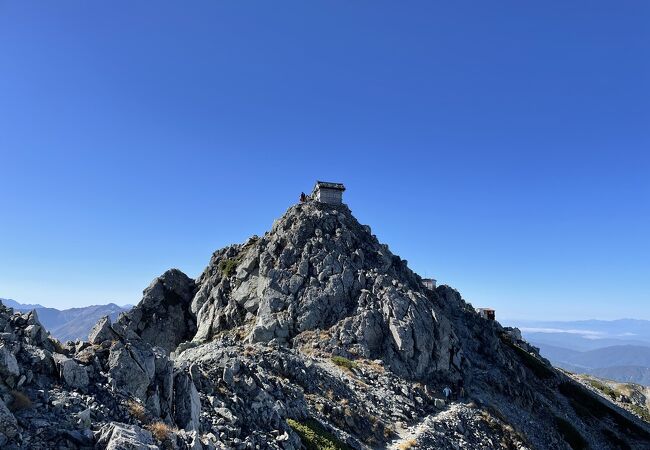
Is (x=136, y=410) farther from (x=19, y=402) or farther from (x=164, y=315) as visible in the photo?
(x=164, y=315)

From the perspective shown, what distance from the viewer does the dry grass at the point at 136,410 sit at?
18.1 meters

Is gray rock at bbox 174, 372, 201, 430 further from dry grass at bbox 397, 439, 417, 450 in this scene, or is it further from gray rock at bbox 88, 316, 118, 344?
dry grass at bbox 397, 439, 417, 450

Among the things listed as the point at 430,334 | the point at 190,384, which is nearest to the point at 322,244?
the point at 430,334

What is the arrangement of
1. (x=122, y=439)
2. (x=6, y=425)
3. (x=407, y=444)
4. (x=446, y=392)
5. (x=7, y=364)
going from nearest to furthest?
(x=6, y=425)
(x=122, y=439)
(x=7, y=364)
(x=407, y=444)
(x=446, y=392)

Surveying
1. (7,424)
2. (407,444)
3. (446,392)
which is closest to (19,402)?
(7,424)

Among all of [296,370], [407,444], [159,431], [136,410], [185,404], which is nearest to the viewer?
[159,431]

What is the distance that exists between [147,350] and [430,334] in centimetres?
4711

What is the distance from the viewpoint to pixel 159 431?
17.6 metres

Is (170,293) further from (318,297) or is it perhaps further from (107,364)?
(107,364)

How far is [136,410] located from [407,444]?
27119 millimetres

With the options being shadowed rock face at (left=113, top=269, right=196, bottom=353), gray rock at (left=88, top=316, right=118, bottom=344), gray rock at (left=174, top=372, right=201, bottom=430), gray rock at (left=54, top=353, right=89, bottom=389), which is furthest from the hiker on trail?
gray rock at (left=54, top=353, right=89, bottom=389)

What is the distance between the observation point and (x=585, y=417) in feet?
264

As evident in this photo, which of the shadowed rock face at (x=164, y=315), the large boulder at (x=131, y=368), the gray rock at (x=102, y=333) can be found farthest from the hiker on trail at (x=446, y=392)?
the shadowed rock face at (x=164, y=315)

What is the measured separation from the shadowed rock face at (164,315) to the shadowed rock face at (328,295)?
11.1 ft
